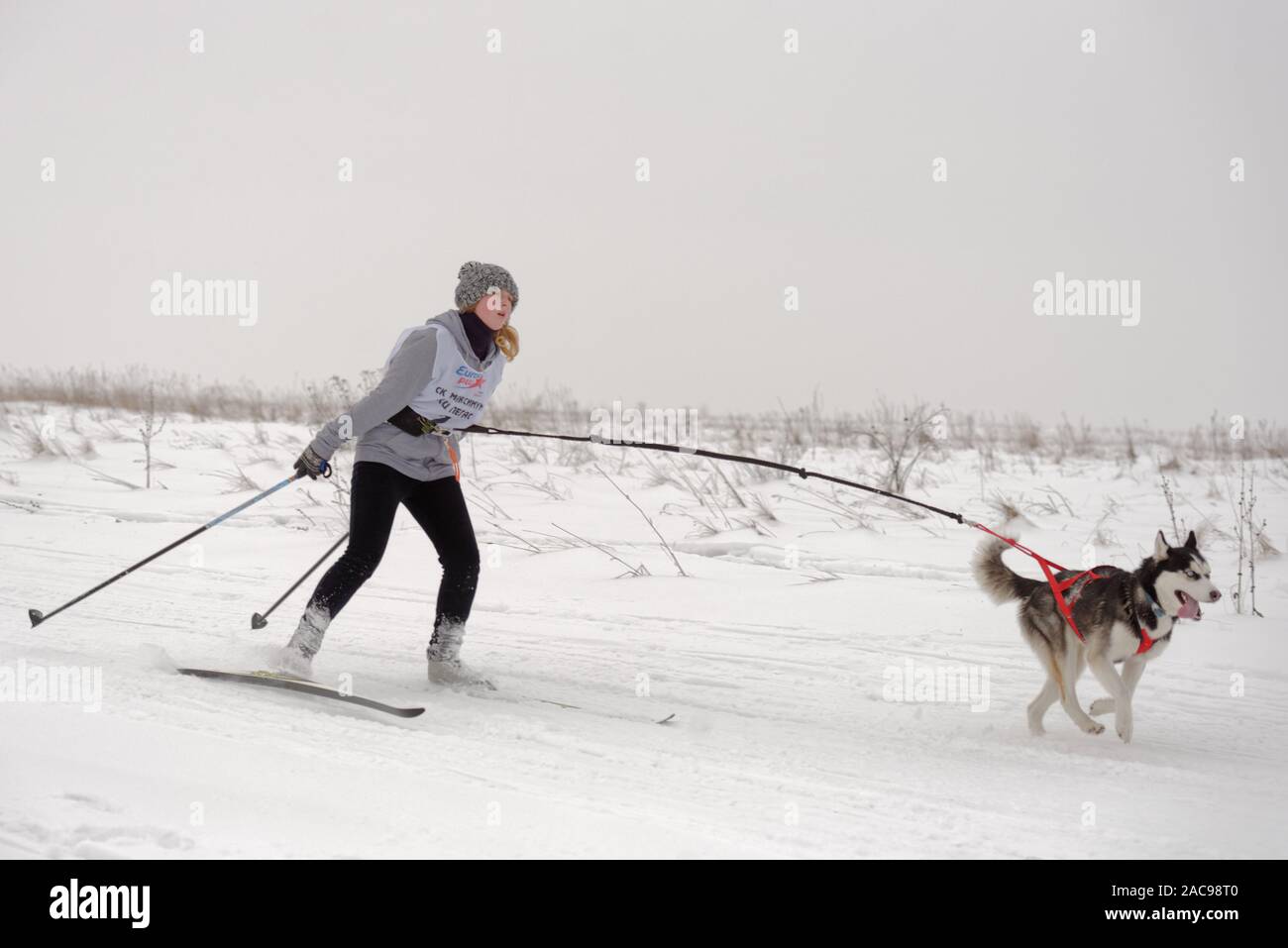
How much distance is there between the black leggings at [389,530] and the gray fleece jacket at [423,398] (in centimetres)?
Result: 8

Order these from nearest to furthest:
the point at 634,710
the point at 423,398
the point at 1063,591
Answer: the point at 1063,591
the point at 634,710
the point at 423,398

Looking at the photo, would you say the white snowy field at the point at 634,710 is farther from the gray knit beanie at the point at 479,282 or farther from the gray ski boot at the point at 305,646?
the gray knit beanie at the point at 479,282

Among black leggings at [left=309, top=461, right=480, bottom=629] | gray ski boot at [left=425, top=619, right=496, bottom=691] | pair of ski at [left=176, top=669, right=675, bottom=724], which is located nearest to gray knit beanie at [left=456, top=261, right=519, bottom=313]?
black leggings at [left=309, top=461, right=480, bottom=629]

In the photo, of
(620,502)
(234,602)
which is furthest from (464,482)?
(234,602)

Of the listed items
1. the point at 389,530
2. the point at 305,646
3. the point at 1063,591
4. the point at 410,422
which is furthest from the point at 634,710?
the point at 1063,591

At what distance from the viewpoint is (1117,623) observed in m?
3.75

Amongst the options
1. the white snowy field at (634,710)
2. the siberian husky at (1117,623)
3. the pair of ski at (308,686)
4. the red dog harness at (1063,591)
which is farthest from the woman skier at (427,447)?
the siberian husky at (1117,623)

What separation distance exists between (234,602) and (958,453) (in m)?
12.4

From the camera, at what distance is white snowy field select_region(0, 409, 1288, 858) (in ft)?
9.02

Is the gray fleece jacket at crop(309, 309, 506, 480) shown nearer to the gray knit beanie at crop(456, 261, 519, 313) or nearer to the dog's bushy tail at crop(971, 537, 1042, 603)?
the gray knit beanie at crop(456, 261, 519, 313)

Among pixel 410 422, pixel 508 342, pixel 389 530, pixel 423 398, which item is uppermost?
pixel 508 342

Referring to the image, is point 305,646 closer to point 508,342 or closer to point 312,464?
point 312,464

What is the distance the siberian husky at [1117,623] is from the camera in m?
3.71

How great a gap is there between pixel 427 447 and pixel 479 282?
32.0 inches
